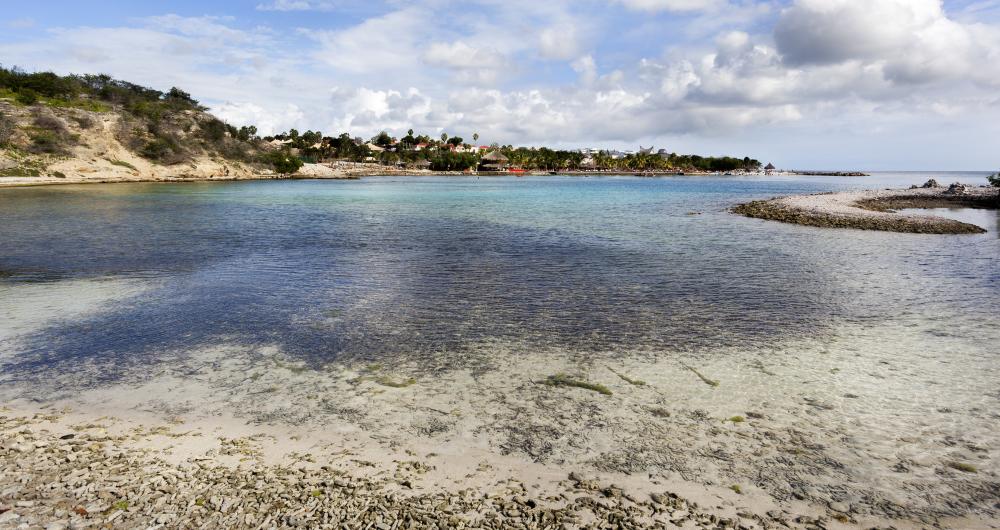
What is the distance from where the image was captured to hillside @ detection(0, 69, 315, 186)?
305 feet

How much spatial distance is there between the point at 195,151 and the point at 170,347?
133 meters

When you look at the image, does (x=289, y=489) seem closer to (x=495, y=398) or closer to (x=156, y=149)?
(x=495, y=398)

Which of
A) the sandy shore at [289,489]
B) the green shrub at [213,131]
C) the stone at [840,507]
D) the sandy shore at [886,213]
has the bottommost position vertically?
the sandy shore at [289,489]

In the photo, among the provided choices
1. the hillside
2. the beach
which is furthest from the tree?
the beach

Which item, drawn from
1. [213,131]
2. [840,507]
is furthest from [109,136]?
[840,507]

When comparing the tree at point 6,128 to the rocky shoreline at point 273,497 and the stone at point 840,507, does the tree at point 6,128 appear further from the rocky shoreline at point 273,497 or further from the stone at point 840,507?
the stone at point 840,507

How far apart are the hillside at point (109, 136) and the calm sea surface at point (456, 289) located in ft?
248

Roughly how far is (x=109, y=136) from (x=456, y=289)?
122 metres

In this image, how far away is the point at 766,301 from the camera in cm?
1648

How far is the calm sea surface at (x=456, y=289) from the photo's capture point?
12430 mm

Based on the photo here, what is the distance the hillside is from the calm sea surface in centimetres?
7550

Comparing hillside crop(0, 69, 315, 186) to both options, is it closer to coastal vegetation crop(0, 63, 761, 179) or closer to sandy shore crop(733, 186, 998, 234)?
coastal vegetation crop(0, 63, 761, 179)

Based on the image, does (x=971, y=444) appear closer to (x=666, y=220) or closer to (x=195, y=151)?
(x=666, y=220)

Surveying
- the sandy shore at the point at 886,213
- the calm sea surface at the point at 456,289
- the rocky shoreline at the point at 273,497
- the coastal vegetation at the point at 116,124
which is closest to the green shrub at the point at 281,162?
the coastal vegetation at the point at 116,124
